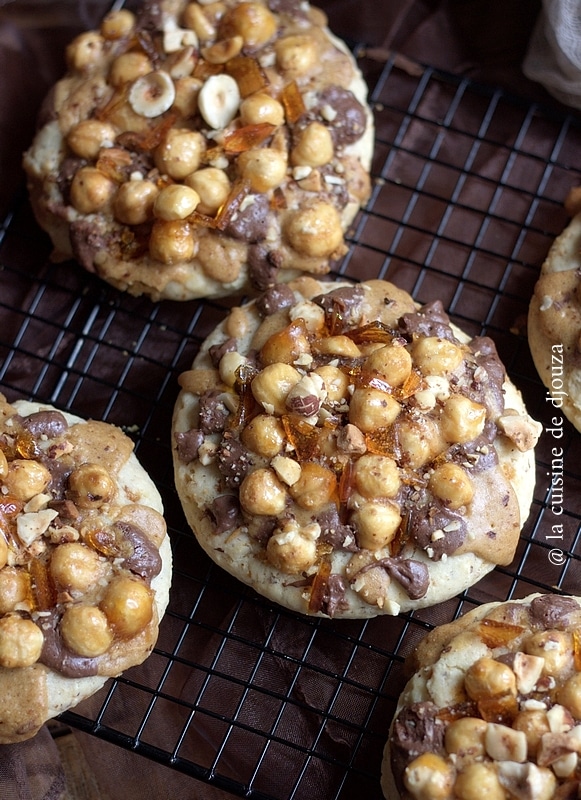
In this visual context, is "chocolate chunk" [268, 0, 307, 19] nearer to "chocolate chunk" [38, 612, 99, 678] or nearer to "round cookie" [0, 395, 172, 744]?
"round cookie" [0, 395, 172, 744]

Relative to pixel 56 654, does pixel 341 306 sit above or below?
above

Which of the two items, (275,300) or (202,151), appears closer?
(275,300)

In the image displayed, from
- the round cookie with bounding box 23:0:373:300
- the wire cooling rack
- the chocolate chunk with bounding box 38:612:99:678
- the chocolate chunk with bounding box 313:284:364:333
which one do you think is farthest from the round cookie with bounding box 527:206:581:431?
the chocolate chunk with bounding box 38:612:99:678

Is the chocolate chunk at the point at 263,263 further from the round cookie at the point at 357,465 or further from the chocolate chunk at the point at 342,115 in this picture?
the chocolate chunk at the point at 342,115

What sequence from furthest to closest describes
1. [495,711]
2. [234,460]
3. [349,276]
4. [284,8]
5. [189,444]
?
1. [349,276]
2. [284,8]
3. [189,444]
4. [234,460]
5. [495,711]

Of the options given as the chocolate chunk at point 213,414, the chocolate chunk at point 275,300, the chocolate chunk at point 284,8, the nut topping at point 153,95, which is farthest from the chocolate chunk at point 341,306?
the chocolate chunk at point 284,8

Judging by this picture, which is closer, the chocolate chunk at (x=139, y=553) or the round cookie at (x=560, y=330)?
the chocolate chunk at (x=139, y=553)

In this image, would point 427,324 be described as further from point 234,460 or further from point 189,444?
point 189,444

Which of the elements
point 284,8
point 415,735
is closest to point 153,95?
point 284,8
